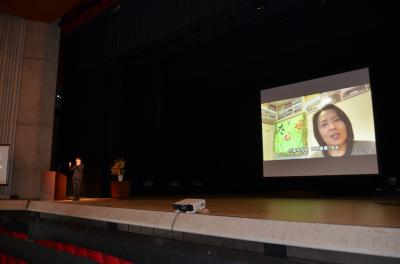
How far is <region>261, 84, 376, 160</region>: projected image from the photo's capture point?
18.5ft

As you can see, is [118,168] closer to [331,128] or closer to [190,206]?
[331,128]

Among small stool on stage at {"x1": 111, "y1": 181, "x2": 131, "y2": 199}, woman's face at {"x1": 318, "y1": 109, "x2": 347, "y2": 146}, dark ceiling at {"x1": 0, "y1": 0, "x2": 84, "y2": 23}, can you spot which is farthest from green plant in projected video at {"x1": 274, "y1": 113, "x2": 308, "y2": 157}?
dark ceiling at {"x1": 0, "y1": 0, "x2": 84, "y2": 23}

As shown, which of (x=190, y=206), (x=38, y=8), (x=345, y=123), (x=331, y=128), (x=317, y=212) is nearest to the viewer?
(x=190, y=206)

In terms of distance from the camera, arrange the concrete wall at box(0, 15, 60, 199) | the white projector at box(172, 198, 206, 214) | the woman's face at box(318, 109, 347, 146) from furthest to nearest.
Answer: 1. the concrete wall at box(0, 15, 60, 199)
2. the woman's face at box(318, 109, 347, 146)
3. the white projector at box(172, 198, 206, 214)

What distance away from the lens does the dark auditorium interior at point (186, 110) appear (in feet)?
16.0

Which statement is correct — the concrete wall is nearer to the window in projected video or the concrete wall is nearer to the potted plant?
the potted plant

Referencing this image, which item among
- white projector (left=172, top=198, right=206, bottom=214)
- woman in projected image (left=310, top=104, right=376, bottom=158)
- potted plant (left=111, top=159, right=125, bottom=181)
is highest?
woman in projected image (left=310, top=104, right=376, bottom=158)

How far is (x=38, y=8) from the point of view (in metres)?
7.25

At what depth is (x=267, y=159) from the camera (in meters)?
6.95

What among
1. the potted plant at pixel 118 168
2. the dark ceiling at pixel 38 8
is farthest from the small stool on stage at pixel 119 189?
the dark ceiling at pixel 38 8

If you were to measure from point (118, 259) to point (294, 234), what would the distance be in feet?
3.68

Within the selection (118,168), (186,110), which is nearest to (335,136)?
(186,110)

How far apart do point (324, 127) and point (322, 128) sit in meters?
0.04

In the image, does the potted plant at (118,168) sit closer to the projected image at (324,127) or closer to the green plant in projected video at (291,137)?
the projected image at (324,127)
